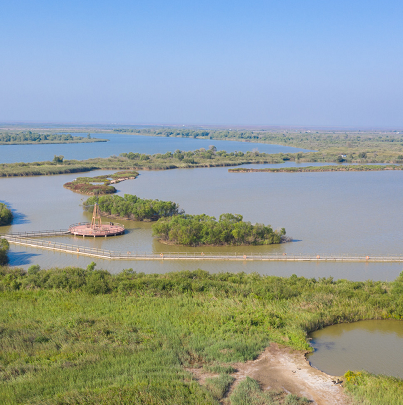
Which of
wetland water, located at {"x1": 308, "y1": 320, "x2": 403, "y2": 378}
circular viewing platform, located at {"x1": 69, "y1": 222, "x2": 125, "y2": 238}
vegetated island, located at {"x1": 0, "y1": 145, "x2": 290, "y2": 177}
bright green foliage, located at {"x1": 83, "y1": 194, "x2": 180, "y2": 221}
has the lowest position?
wetland water, located at {"x1": 308, "y1": 320, "x2": 403, "y2": 378}

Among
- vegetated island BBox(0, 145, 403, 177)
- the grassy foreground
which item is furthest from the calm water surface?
the grassy foreground

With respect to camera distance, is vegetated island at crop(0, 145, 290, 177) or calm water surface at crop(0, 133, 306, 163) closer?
vegetated island at crop(0, 145, 290, 177)

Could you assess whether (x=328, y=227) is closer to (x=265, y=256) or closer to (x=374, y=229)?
(x=374, y=229)

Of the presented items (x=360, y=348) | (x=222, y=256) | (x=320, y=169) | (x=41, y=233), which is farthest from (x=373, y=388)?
(x=320, y=169)

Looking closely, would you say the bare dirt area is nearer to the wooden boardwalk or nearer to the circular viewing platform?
the wooden boardwalk

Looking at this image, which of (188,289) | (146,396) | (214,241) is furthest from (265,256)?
(146,396)

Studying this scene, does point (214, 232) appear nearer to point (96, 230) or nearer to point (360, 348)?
point (96, 230)

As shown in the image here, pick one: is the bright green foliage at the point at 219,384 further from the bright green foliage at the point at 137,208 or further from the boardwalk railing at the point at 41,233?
the bright green foliage at the point at 137,208
